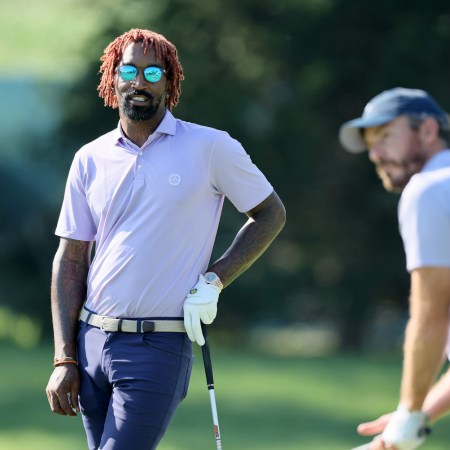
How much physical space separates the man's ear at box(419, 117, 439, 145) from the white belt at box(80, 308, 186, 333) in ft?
4.41

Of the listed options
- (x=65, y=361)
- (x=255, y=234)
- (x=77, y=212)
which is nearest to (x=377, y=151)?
(x=255, y=234)

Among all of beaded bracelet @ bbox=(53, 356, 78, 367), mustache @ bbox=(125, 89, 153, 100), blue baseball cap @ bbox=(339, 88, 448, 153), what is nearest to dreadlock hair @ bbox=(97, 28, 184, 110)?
mustache @ bbox=(125, 89, 153, 100)

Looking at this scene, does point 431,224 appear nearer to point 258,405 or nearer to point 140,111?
point 140,111

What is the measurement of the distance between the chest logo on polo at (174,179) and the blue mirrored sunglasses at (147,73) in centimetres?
40

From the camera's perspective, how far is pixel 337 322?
1836 cm

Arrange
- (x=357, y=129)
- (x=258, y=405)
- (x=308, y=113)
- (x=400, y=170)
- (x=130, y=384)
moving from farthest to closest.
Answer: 1. (x=308, y=113)
2. (x=258, y=405)
3. (x=130, y=384)
4. (x=357, y=129)
5. (x=400, y=170)

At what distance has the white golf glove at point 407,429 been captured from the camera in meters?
3.75

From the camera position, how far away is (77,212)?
15.9 feet

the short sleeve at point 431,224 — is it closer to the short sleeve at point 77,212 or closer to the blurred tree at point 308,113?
the short sleeve at point 77,212

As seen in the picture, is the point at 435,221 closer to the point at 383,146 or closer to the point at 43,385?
the point at 383,146

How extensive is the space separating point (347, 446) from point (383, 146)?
614 cm

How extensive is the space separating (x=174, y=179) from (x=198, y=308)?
1.59 feet

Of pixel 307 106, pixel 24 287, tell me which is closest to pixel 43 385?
pixel 24 287

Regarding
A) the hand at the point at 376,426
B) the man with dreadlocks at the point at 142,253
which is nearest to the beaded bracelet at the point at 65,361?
the man with dreadlocks at the point at 142,253
